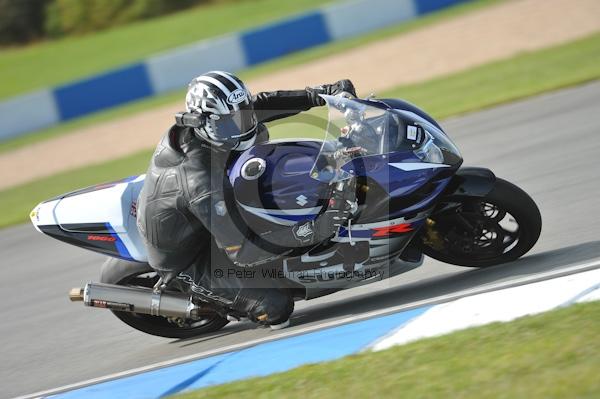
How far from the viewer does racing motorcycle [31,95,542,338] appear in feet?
16.4

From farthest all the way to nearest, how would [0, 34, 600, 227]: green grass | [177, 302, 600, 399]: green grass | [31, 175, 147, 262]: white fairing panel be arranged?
[0, 34, 600, 227]: green grass, [31, 175, 147, 262]: white fairing panel, [177, 302, 600, 399]: green grass

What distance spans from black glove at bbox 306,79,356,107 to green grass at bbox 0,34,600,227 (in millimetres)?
5694

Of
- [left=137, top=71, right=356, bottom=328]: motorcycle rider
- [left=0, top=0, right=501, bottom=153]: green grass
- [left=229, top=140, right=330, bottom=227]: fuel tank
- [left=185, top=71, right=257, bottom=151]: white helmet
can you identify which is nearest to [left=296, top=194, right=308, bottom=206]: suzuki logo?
[left=229, top=140, right=330, bottom=227]: fuel tank

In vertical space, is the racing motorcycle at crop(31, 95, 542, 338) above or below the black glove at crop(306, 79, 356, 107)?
below

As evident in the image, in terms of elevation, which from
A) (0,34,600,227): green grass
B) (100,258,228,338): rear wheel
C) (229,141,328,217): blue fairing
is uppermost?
(0,34,600,227): green grass

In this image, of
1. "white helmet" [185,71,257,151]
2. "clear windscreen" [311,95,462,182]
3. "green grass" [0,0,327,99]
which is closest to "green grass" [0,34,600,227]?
"clear windscreen" [311,95,462,182]

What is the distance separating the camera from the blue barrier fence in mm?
19625

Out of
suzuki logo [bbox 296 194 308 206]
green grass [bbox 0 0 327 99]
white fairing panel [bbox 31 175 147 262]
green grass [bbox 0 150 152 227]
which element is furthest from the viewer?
green grass [bbox 0 0 327 99]

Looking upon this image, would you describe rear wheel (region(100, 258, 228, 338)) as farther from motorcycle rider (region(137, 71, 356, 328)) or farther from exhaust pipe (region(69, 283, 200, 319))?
motorcycle rider (region(137, 71, 356, 328))

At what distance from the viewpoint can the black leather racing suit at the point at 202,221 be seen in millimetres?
5043

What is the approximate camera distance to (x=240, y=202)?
5090 mm

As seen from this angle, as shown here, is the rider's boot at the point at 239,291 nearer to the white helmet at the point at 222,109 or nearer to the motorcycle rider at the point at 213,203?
the motorcycle rider at the point at 213,203

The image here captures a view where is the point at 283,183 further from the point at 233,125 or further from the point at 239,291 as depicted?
the point at 239,291

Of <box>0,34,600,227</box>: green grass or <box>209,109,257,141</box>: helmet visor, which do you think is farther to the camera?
<box>0,34,600,227</box>: green grass
